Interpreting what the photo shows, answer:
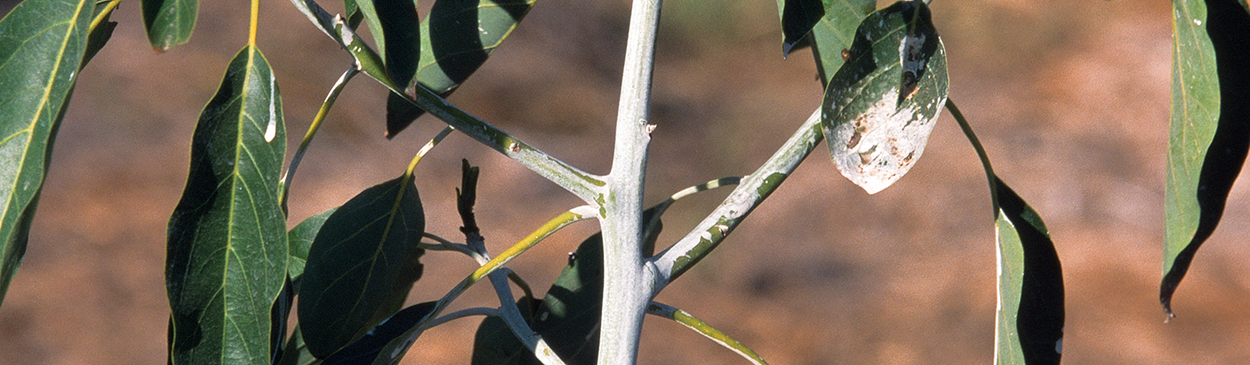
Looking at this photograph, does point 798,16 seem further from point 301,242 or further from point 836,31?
point 301,242

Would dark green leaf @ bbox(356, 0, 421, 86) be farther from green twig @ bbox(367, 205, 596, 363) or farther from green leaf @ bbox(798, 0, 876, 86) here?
green leaf @ bbox(798, 0, 876, 86)

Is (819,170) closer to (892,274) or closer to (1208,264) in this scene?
(892,274)

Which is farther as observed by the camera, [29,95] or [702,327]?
[702,327]

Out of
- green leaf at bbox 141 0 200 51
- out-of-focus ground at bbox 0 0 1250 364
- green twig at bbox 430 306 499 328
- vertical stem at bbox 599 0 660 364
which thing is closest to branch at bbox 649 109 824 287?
vertical stem at bbox 599 0 660 364

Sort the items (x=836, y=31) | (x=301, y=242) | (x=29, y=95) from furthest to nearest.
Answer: (x=301, y=242), (x=836, y=31), (x=29, y=95)

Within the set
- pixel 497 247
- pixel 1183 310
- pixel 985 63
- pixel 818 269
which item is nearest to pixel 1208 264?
pixel 1183 310

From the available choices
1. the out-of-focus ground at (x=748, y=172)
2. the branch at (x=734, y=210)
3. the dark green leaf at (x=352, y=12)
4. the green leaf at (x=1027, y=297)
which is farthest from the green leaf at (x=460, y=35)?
the out-of-focus ground at (x=748, y=172)

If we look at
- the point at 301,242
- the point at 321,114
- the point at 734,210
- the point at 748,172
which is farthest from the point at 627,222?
the point at 748,172
